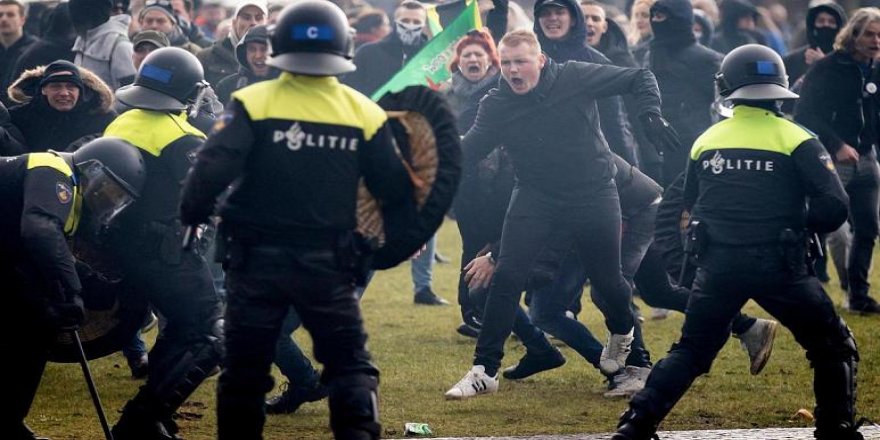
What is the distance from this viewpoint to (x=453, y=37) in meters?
11.4

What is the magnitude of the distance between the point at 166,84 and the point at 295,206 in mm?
1821

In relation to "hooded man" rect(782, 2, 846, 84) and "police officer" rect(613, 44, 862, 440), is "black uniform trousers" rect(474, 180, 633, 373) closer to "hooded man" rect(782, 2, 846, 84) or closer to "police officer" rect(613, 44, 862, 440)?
"police officer" rect(613, 44, 862, 440)

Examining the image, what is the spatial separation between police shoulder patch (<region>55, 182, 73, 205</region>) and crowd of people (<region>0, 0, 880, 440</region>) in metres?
0.02

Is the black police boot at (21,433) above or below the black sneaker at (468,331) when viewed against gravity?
above

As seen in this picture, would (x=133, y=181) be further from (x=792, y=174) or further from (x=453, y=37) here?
(x=453, y=37)

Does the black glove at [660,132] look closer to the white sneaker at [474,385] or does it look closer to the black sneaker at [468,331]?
the white sneaker at [474,385]

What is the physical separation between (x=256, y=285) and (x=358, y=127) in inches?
28.5

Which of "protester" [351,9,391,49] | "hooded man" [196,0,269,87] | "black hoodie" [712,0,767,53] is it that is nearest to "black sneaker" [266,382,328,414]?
"hooded man" [196,0,269,87]

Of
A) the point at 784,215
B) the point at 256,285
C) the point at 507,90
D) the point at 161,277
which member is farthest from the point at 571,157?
the point at 256,285

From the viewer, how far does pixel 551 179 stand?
8.75 metres

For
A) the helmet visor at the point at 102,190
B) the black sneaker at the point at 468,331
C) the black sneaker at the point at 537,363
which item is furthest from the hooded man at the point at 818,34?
the helmet visor at the point at 102,190

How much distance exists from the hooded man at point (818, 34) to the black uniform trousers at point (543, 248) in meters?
4.29

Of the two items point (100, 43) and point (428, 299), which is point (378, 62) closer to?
point (428, 299)

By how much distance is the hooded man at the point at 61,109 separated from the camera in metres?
9.24
